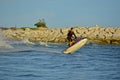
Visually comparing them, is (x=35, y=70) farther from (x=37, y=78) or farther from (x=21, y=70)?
(x=37, y=78)

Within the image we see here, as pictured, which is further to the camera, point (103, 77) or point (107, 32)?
point (107, 32)

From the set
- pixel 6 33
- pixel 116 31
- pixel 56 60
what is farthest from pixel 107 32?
pixel 56 60

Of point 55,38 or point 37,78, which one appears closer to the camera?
point 37,78

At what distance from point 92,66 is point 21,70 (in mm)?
4855

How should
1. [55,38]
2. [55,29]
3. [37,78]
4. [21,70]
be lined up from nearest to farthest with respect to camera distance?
[37,78] → [21,70] → [55,38] → [55,29]

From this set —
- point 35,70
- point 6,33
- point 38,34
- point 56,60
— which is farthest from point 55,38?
point 35,70

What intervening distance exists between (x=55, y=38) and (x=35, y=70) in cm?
4444

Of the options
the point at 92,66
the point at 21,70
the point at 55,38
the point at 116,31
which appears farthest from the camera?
the point at 116,31

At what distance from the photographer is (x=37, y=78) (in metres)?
17.7

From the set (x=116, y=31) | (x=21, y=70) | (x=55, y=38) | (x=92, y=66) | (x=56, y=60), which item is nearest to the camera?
(x=21, y=70)

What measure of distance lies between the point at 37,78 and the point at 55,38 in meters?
47.0

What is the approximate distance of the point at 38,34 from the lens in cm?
7150

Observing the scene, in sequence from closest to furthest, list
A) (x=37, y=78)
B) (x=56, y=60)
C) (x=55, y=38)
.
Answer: (x=37, y=78), (x=56, y=60), (x=55, y=38)

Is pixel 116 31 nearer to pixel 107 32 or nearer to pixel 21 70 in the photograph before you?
pixel 107 32
